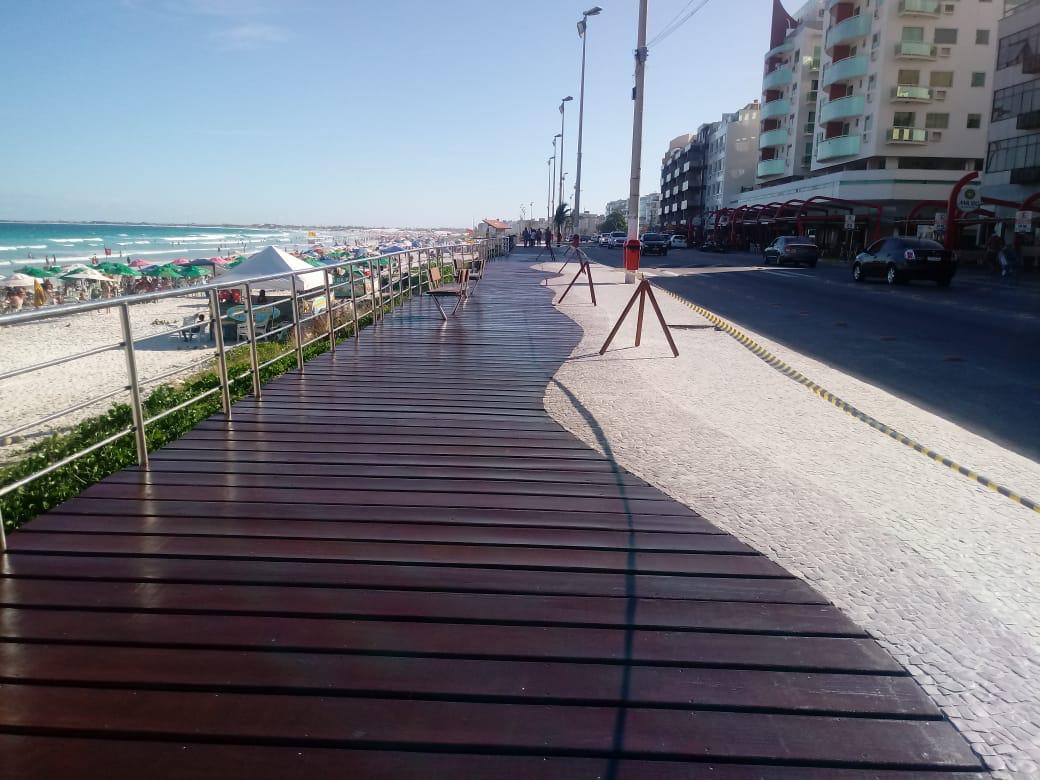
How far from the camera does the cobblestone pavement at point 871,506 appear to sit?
8.75ft

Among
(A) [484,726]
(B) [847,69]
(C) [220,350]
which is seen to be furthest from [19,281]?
(B) [847,69]

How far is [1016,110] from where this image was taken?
35.3 metres

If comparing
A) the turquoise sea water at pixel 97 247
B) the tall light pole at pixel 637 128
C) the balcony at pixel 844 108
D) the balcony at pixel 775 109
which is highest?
the balcony at pixel 775 109

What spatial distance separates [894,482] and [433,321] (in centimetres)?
820

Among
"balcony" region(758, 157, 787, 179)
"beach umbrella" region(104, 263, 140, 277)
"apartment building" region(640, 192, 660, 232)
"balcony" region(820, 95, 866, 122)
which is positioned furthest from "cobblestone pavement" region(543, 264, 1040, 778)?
"apartment building" region(640, 192, 660, 232)

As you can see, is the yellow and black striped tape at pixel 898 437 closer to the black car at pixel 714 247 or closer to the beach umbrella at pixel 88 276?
the beach umbrella at pixel 88 276

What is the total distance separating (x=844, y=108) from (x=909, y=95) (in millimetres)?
4581

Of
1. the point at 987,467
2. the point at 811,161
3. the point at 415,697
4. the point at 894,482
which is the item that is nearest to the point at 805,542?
the point at 894,482

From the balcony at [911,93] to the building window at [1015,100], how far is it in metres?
10.4

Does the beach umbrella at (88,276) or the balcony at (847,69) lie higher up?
the balcony at (847,69)

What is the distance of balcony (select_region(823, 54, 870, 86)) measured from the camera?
4953cm

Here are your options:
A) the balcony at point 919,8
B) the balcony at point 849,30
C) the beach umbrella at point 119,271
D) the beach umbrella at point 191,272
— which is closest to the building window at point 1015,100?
the balcony at point 919,8

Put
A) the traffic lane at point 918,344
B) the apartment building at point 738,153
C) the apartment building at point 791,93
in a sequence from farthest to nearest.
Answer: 1. the apartment building at point 738,153
2. the apartment building at point 791,93
3. the traffic lane at point 918,344

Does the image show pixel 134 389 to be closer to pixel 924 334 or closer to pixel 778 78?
pixel 924 334
